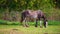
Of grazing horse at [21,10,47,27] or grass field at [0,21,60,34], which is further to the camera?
grazing horse at [21,10,47,27]

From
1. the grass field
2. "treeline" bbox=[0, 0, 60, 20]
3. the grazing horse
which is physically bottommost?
the grass field

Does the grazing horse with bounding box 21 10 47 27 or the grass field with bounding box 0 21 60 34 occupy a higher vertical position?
the grazing horse with bounding box 21 10 47 27

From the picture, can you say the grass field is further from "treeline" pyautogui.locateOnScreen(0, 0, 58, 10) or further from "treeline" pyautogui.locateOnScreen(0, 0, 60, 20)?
"treeline" pyautogui.locateOnScreen(0, 0, 58, 10)

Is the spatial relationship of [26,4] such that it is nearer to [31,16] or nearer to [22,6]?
[22,6]

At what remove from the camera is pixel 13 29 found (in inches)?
364

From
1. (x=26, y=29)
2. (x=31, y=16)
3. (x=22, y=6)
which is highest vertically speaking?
(x=22, y=6)

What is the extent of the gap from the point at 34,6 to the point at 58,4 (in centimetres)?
45

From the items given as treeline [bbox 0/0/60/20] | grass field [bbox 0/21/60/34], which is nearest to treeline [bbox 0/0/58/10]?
treeline [bbox 0/0/60/20]

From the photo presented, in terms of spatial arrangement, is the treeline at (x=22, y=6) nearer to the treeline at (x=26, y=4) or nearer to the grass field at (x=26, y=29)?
the treeline at (x=26, y=4)

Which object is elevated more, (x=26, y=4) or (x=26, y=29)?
(x=26, y=4)

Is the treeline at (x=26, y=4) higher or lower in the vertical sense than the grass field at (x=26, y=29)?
higher

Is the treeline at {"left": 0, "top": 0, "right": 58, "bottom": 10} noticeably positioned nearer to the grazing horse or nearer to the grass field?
the grazing horse

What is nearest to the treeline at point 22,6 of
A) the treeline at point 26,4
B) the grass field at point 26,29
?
the treeline at point 26,4

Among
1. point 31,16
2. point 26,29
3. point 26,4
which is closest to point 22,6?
point 26,4
